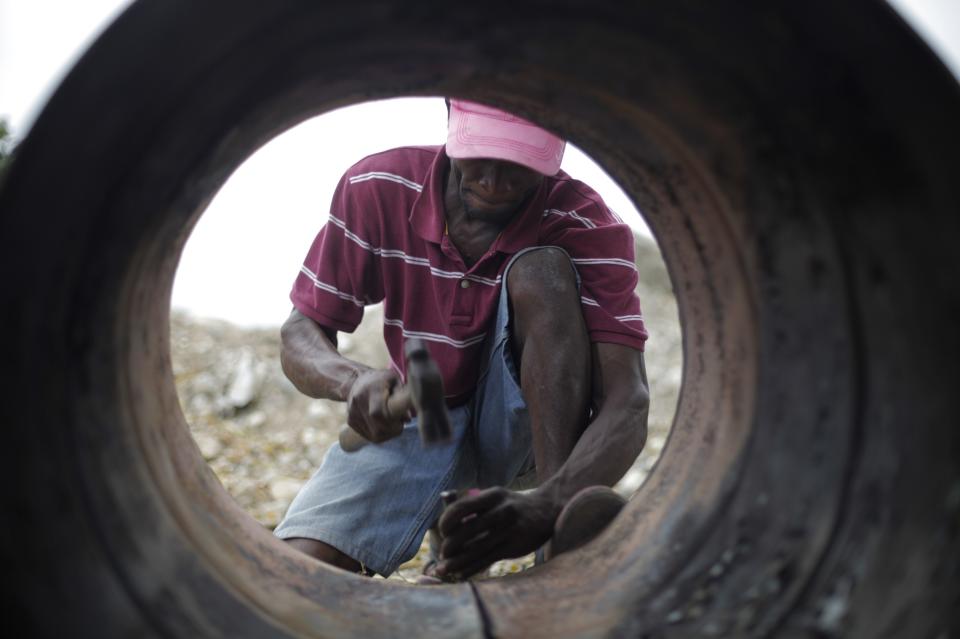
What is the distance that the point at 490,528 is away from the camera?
1.68 metres

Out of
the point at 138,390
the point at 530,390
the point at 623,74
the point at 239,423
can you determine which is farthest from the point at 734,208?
the point at 239,423

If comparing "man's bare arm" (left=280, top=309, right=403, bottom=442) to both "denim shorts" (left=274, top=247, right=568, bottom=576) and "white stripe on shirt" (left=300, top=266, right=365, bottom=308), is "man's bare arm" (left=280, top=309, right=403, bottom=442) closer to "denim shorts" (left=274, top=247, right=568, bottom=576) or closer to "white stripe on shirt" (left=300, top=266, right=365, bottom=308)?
"white stripe on shirt" (left=300, top=266, right=365, bottom=308)

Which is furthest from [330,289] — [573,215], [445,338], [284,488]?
[284,488]

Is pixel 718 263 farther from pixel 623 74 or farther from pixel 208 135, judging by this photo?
pixel 208 135

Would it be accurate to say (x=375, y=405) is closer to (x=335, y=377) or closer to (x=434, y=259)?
(x=335, y=377)

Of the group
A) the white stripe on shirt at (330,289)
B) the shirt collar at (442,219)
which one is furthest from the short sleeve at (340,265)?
the shirt collar at (442,219)

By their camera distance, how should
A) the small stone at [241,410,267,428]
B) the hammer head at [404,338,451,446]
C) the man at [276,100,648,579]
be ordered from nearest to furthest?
the hammer head at [404,338,451,446], the man at [276,100,648,579], the small stone at [241,410,267,428]

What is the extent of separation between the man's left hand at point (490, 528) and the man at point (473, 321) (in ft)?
0.40

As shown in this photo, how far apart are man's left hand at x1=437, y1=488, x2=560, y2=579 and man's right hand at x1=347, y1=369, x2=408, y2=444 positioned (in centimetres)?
20

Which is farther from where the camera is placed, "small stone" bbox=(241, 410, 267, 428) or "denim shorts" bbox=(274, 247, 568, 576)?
"small stone" bbox=(241, 410, 267, 428)

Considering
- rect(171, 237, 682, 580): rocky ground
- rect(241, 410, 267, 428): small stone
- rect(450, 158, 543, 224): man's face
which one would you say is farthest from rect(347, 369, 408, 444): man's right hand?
rect(241, 410, 267, 428): small stone

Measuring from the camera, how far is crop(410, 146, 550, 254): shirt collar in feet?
6.63

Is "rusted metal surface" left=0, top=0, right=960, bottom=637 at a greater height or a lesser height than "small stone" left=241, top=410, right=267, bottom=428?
greater

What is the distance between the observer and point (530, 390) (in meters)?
1.94
